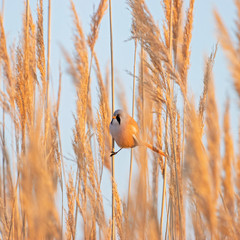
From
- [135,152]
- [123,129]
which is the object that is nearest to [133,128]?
[123,129]

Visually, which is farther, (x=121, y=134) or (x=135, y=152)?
(x=121, y=134)

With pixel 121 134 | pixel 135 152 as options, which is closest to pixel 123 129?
pixel 121 134

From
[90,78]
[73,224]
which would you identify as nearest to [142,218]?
[73,224]

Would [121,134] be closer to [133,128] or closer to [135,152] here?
[133,128]

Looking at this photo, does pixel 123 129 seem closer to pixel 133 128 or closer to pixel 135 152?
pixel 133 128

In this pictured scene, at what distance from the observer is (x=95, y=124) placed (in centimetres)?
229

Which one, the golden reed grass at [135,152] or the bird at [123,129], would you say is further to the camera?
the bird at [123,129]

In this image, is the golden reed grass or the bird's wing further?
the bird's wing

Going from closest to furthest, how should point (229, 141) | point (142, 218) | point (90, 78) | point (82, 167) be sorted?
point (229, 141) → point (142, 218) → point (82, 167) → point (90, 78)

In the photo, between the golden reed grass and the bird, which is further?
the bird

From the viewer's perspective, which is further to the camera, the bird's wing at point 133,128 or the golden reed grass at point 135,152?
the bird's wing at point 133,128

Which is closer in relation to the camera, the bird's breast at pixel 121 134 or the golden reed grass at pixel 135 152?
the golden reed grass at pixel 135 152

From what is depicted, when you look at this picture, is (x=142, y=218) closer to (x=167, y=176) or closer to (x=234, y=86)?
(x=234, y=86)

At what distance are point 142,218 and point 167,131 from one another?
678 mm
